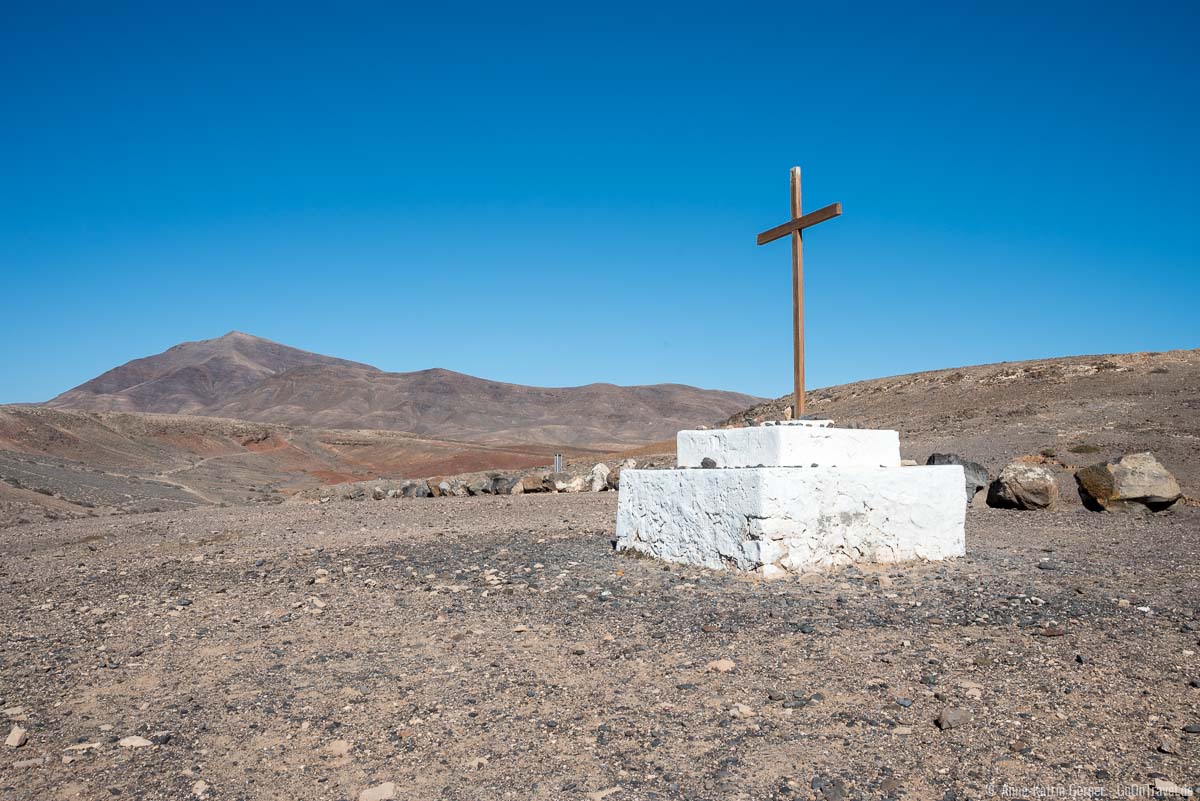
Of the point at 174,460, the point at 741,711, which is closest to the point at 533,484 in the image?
the point at 741,711

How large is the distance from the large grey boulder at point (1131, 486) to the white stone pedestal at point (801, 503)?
4198mm

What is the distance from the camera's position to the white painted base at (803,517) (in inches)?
270

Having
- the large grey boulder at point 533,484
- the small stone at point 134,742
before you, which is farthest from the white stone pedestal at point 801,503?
the large grey boulder at point 533,484

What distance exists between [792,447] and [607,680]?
11.2 ft

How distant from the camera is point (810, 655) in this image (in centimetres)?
476

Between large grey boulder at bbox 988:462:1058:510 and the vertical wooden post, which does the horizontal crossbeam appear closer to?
the vertical wooden post

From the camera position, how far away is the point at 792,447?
285 inches

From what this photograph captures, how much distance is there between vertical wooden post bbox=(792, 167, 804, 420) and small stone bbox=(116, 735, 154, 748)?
20.3 feet

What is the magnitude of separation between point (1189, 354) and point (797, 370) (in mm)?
21319

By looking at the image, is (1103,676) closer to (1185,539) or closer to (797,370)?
(797,370)

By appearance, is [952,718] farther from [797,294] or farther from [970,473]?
[970,473]

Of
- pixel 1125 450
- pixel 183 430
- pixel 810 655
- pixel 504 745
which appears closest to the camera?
pixel 504 745

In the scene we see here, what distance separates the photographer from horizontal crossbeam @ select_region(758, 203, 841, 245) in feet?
25.5

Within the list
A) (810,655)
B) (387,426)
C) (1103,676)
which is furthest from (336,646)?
(387,426)
